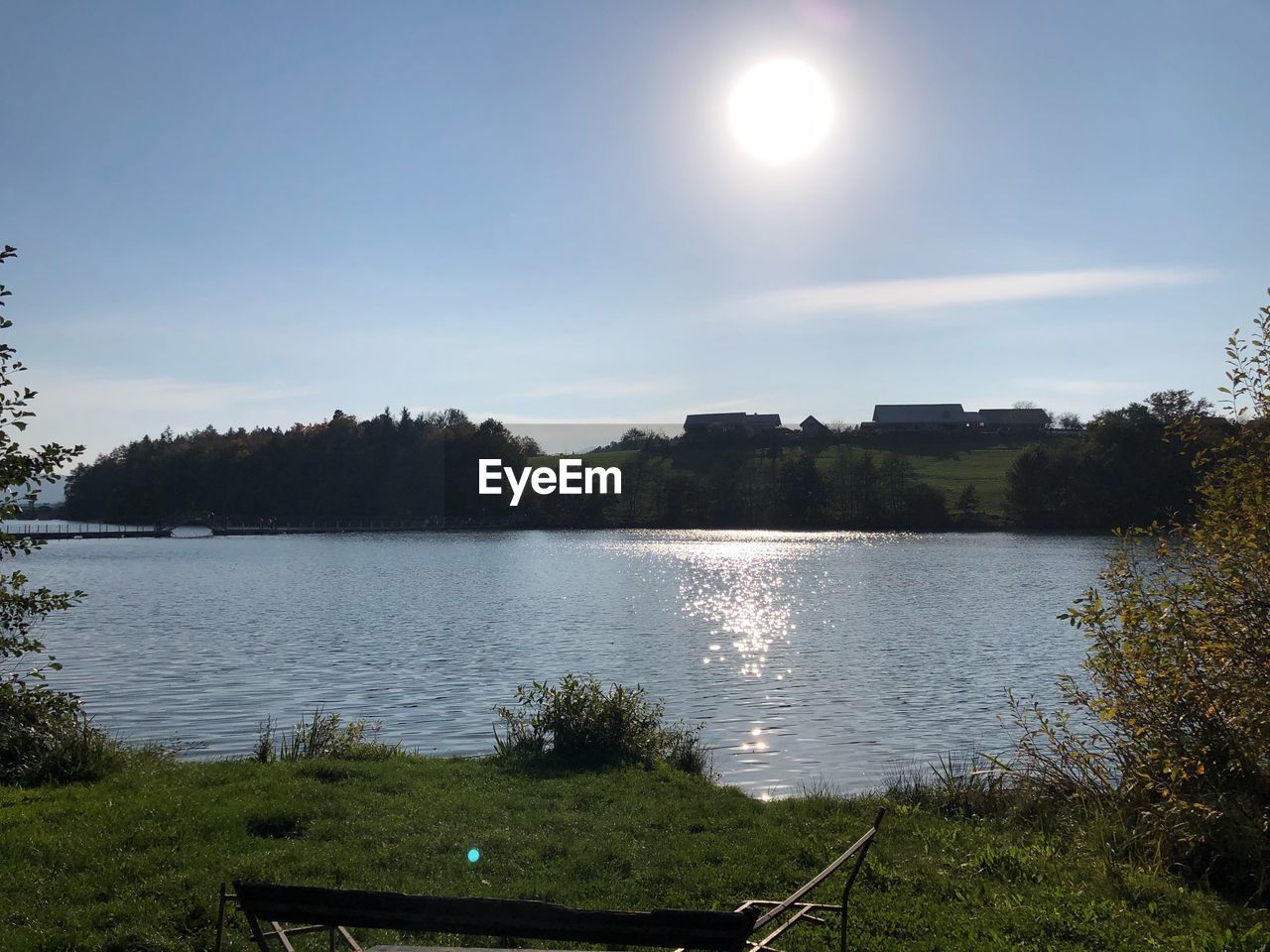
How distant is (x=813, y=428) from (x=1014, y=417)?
39965 mm

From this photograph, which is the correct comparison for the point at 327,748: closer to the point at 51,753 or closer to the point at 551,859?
the point at 51,753

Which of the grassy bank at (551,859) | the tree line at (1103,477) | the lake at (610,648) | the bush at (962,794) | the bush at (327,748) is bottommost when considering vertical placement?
the lake at (610,648)

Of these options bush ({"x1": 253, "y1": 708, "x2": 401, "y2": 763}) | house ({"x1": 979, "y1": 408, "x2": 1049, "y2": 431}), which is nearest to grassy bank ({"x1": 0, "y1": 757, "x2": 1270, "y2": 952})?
bush ({"x1": 253, "y1": 708, "x2": 401, "y2": 763})

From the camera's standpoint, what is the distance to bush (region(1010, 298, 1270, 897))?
8.68 m

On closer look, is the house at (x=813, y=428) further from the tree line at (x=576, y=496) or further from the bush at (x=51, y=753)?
the bush at (x=51, y=753)

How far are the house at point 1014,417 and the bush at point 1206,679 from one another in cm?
17486

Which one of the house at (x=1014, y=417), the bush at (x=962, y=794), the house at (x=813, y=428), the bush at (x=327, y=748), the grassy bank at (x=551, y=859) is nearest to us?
the grassy bank at (x=551, y=859)

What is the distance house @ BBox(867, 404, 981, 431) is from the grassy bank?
17153 centimetres

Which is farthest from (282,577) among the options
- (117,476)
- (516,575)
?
(117,476)

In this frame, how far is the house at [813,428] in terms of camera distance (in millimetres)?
171550

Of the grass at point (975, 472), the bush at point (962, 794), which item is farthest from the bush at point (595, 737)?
the grass at point (975, 472)

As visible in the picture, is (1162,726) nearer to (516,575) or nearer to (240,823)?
(240,823)

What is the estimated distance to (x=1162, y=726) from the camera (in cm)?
965

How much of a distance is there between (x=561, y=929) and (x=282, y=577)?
66.7 m
